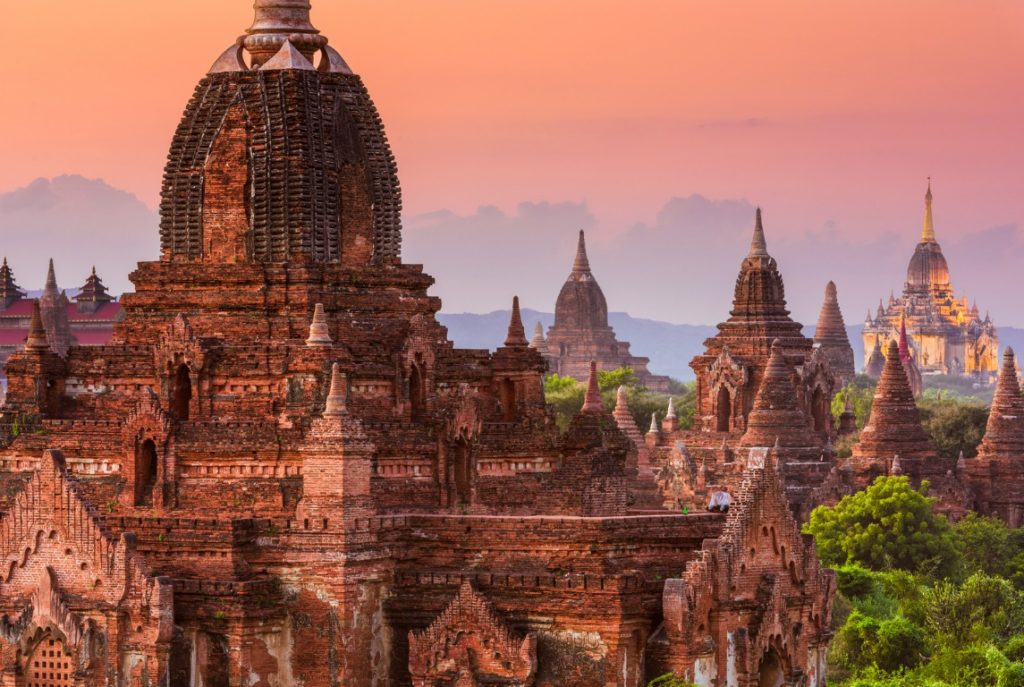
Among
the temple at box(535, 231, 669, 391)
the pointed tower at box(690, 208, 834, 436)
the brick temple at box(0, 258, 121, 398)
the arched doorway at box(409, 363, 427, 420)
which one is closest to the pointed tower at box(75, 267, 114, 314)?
the brick temple at box(0, 258, 121, 398)

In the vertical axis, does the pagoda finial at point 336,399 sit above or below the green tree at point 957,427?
below

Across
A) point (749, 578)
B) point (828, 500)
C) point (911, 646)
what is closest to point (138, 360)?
point (749, 578)

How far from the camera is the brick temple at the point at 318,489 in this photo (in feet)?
152

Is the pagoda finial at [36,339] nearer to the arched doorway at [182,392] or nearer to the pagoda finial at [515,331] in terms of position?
the arched doorway at [182,392]

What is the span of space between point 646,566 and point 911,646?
15.7m

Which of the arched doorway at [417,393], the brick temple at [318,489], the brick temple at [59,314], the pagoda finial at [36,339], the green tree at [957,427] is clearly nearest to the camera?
the brick temple at [318,489]

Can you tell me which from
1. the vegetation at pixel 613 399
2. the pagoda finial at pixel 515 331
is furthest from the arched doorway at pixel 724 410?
the pagoda finial at pixel 515 331

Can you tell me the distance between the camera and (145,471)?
48.8 metres

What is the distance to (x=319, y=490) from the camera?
46.8m

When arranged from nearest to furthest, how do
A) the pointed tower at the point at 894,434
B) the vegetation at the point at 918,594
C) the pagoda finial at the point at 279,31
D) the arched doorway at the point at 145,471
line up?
the arched doorway at the point at 145,471
the pagoda finial at the point at 279,31
the vegetation at the point at 918,594
the pointed tower at the point at 894,434

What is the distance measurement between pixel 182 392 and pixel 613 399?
89154 mm

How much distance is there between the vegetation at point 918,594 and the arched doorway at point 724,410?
10963 millimetres

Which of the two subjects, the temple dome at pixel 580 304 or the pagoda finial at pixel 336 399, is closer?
the pagoda finial at pixel 336 399

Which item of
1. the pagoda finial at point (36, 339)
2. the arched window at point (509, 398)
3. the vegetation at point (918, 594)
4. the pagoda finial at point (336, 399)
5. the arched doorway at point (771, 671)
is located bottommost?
the arched doorway at point (771, 671)
